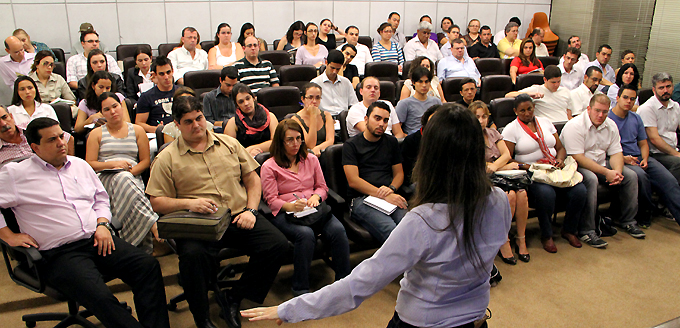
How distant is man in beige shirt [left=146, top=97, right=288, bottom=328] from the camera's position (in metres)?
2.65

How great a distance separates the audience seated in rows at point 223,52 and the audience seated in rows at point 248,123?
2.48 meters

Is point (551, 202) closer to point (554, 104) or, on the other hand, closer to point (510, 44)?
point (554, 104)

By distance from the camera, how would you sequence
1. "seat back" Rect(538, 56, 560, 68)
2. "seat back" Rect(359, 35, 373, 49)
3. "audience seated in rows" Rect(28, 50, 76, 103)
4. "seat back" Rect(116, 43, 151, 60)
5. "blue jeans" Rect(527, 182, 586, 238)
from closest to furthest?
"blue jeans" Rect(527, 182, 586, 238) → "audience seated in rows" Rect(28, 50, 76, 103) → "seat back" Rect(116, 43, 151, 60) → "seat back" Rect(538, 56, 560, 68) → "seat back" Rect(359, 35, 373, 49)

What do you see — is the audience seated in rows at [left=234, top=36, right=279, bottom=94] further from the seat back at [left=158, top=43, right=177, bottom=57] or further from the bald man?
the bald man

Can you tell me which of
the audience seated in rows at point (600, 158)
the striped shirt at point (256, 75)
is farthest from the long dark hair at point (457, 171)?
the striped shirt at point (256, 75)

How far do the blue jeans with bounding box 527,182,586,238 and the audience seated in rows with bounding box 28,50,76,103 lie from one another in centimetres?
462

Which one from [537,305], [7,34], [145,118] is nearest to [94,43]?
[7,34]

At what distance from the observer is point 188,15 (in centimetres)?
732

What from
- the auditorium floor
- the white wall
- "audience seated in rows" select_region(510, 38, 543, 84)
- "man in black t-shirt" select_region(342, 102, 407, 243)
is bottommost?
the auditorium floor

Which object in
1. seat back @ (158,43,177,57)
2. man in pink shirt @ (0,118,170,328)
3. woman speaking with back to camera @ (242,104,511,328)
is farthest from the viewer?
seat back @ (158,43,177,57)

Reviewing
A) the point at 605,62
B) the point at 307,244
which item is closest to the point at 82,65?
the point at 307,244

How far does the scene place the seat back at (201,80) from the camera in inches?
202

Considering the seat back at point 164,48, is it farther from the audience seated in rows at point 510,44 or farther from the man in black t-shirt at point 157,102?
the audience seated in rows at point 510,44

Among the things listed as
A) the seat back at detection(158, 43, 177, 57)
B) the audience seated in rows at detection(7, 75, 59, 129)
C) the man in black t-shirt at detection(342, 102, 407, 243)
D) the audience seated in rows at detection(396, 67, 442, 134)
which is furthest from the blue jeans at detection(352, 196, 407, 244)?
the seat back at detection(158, 43, 177, 57)
